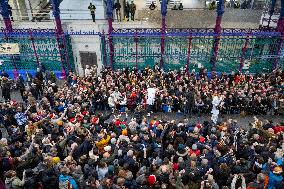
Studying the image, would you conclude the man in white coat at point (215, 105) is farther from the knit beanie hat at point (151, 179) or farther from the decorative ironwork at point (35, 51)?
the decorative ironwork at point (35, 51)

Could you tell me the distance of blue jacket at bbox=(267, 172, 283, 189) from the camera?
1041 cm

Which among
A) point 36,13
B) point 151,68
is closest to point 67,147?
point 151,68

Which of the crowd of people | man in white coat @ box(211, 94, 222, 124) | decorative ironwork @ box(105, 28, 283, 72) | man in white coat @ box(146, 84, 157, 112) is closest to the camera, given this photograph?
the crowd of people

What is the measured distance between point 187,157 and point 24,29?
1166 centimetres

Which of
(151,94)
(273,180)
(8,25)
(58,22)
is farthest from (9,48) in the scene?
(273,180)

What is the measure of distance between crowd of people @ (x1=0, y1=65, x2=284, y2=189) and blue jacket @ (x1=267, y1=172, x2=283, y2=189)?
0.10 feet

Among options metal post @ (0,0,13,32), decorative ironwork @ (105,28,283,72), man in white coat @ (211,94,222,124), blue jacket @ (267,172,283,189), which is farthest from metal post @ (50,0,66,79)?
blue jacket @ (267,172,283,189)

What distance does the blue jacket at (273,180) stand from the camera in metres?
10.4

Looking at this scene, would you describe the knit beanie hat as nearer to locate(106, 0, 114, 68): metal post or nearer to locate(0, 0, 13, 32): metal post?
locate(106, 0, 114, 68): metal post

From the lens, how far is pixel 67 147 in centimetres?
1181

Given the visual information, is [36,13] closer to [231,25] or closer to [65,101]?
[65,101]

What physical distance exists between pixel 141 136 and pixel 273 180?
4550mm

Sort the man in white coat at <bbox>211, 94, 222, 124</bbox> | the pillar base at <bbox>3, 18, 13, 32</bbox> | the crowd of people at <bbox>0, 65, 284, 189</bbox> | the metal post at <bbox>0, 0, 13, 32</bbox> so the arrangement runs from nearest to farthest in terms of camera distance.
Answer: the crowd of people at <bbox>0, 65, 284, 189</bbox>, the man in white coat at <bbox>211, 94, 222, 124</bbox>, the metal post at <bbox>0, 0, 13, 32</bbox>, the pillar base at <bbox>3, 18, 13, 32</bbox>

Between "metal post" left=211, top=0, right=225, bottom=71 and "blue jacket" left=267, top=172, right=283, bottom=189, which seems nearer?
"blue jacket" left=267, top=172, right=283, bottom=189
